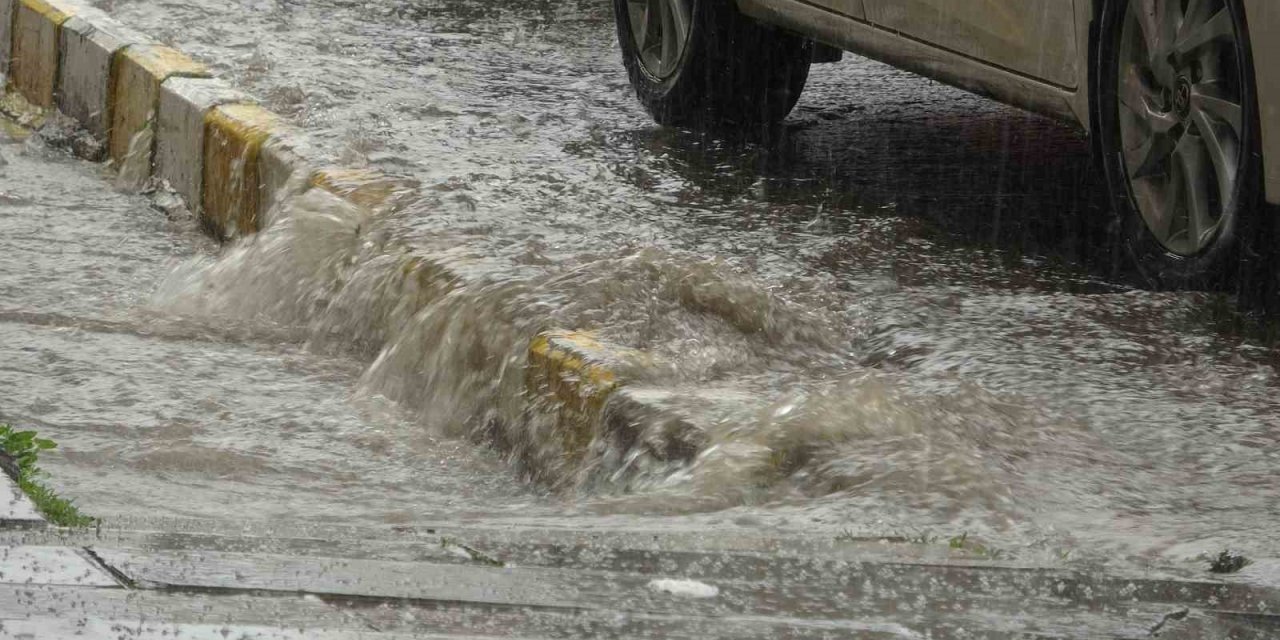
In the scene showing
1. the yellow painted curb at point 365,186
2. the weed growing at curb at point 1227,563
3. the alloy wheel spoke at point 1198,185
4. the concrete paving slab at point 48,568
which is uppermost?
the alloy wheel spoke at point 1198,185

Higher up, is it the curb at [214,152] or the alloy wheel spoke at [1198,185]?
A: the alloy wheel spoke at [1198,185]

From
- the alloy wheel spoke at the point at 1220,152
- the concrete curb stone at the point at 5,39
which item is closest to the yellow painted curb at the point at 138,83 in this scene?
the concrete curb stone at the point at 5,39

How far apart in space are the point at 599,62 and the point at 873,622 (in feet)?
20.1

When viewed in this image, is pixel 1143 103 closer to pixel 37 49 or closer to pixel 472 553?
pixel 472 553

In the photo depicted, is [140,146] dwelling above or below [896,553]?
below

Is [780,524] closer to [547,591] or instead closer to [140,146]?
[547,591]

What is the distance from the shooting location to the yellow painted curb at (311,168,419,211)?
222 inches

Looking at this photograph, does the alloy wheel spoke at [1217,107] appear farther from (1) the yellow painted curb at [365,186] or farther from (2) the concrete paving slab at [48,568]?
(2) the concrete paving slab at [48,568]

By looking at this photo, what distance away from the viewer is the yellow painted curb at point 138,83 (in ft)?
24.0

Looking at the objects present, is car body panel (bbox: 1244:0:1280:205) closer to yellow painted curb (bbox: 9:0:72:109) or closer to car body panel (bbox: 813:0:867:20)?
car body panel (bbox: 813:0:867:20)

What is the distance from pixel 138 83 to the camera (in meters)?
7.50

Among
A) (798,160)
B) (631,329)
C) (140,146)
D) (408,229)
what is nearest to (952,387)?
(631,329)

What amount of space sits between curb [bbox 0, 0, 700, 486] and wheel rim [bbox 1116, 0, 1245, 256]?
1.45 m

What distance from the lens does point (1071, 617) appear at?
2539 mm
